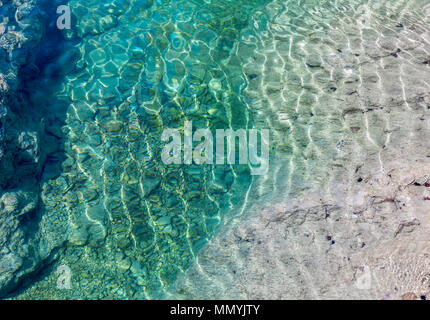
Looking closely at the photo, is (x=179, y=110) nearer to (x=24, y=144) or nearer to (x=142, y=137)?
(x=142, y=137)

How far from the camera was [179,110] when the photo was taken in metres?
4.52

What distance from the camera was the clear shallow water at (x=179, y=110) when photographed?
11.8ft

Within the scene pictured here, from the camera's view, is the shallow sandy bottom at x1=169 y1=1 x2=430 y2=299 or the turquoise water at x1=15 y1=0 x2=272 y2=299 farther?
the turquoise water at x1=15 y1=0 x2=272 y2=299

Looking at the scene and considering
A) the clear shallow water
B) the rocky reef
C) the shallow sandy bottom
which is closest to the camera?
the shallow sandy bottom

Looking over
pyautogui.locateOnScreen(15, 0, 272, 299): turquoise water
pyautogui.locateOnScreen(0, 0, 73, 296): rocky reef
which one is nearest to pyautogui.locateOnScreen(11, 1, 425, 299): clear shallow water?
pyautogui.locateOnScreen(15, 0, 272, 299): turquoise water

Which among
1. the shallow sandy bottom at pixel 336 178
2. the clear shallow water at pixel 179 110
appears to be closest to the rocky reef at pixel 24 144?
the clear shallow water at pixel 179 110

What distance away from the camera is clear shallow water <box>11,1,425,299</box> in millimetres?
3600

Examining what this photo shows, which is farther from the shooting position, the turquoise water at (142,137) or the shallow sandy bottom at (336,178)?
the turquoise water at (142,137)

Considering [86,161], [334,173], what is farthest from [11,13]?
[334,173]

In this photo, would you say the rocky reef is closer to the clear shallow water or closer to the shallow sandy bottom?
the clear shallow water

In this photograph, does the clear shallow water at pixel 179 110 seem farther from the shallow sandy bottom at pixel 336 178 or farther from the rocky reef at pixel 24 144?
the rocky reef at pixel 24 144

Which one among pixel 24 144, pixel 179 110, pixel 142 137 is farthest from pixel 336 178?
pixel 24 144

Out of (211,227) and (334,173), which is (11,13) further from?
(334,173)

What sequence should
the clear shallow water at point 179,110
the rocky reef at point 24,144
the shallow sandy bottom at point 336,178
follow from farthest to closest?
the clear shallow water at point 179,110
the rocky reef at point 24,144
the shallow sandy bottom at point 336,178
